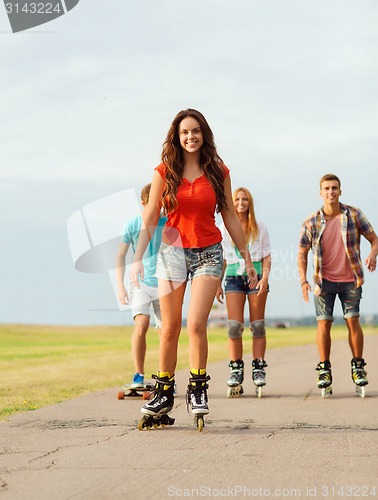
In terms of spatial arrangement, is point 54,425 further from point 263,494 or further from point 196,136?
→ point 263,494

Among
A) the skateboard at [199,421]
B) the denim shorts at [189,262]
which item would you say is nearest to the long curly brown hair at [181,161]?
the denim shorts at [189,262]

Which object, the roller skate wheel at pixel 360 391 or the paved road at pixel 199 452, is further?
the roller skate wheel at pixel 360 391

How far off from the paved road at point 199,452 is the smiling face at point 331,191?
2.09 m

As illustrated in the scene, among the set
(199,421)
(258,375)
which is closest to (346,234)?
(258,375)

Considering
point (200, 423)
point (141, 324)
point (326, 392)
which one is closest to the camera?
point (200, 423)

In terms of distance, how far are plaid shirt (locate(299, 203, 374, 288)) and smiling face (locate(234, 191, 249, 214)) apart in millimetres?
688

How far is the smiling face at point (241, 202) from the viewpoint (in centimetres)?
899

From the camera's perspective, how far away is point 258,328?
9.07m

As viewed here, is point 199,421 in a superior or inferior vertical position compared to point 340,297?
inferior

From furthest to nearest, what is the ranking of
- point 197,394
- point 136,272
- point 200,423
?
point 136,272 → point 197,394 → point 200,423

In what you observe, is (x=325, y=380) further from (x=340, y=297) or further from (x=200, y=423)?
(x=200, y=423)

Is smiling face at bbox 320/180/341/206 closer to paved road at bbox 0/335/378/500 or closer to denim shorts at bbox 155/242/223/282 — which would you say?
paved road at bbox 0/335/378/500

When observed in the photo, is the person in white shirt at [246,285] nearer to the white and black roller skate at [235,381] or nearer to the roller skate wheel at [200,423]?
the white and black roller skate at [235,381]

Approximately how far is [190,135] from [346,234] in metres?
3.03
